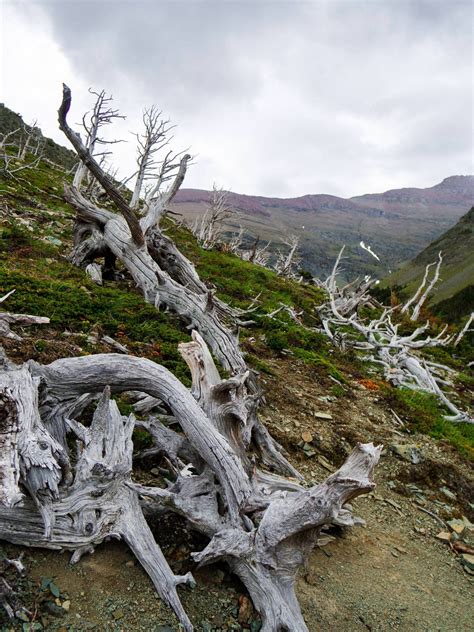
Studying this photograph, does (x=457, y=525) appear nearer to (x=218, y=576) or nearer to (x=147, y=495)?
(x=218, y=576)

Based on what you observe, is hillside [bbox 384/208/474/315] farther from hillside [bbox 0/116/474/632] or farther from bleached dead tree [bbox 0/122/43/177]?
bleached dead tree [bbox 0/122/43/177]

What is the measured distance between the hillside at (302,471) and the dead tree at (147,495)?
0.74ft

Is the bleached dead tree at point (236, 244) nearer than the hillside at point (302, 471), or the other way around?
the hillside at point (302, 471)

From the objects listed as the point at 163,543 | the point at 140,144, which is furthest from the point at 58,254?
the point at 140,144

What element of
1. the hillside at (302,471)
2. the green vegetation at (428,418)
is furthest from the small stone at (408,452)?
the green vegetation at (428,418)

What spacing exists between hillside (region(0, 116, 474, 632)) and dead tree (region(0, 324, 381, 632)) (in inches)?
8.9

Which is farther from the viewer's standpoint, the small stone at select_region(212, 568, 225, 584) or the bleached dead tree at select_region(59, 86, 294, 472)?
the bleached dead tree at select_region(59, 86, 294, 472)

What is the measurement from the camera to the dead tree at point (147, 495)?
9.99ft

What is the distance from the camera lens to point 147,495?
342cm

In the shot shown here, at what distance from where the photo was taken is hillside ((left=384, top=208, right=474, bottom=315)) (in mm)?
46938

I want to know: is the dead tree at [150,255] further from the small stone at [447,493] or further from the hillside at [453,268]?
the hillside at [453,268]

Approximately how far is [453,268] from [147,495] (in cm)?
6807

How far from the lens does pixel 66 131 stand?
8047 mm

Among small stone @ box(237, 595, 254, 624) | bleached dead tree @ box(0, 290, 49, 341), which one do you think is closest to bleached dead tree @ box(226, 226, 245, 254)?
bleached dead tree @ box(0, 290, 49, 341)
